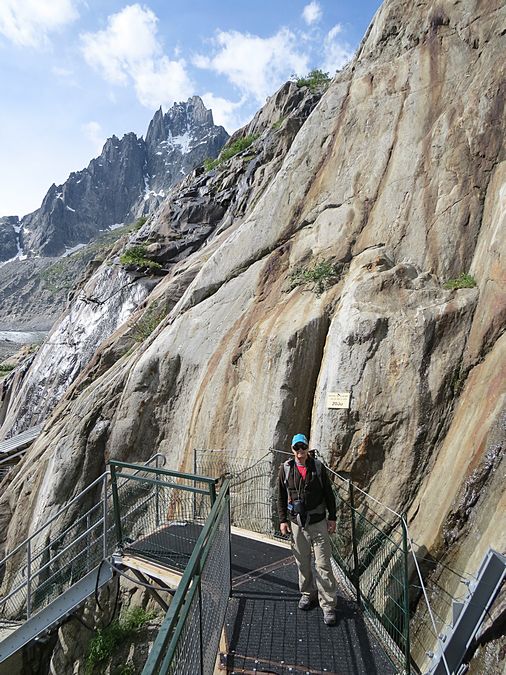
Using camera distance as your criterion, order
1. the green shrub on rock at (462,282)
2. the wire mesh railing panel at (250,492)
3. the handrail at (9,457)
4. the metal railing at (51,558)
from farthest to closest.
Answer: the handrail at (9,457)
the metal railing at (51,558)
the green shrub on rock at (462,282)
the wire mesh railing panel at (250,492)

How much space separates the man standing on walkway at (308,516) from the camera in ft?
16.9

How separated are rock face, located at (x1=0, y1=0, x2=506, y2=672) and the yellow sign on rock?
0.41 feet

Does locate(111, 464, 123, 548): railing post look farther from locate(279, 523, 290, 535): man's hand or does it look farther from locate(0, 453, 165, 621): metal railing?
locate(0, 453, 165, 621): metal railing

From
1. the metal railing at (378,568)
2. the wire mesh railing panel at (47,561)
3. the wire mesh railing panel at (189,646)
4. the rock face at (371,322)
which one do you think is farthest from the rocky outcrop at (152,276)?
the wire mesh railing panel at (189,646)

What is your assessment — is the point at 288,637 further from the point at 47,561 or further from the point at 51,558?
the point at 47,561

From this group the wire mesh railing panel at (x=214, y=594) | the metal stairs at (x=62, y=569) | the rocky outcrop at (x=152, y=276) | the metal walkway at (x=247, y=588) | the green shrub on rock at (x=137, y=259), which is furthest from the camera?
the green shrub on rock at (x=137, y=259)

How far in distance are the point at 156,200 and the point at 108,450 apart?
635ft

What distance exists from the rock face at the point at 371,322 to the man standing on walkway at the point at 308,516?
81.4 inches

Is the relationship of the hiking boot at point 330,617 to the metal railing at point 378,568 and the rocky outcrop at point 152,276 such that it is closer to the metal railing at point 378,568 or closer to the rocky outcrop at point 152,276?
the metal railing at point 378,568

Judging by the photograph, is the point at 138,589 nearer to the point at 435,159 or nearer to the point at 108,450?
the point at 108,450

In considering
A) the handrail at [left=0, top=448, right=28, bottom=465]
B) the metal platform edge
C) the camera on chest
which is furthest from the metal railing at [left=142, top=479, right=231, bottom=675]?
the handrail at [left=0, top=448, right=28, bottom=465]

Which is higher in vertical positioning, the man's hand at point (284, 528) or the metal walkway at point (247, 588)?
the man's hand at point (284, 528)

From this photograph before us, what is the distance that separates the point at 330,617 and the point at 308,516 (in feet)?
3.37

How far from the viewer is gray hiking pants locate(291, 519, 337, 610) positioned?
512cm
